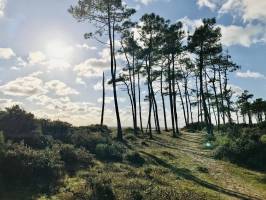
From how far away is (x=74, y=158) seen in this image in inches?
733

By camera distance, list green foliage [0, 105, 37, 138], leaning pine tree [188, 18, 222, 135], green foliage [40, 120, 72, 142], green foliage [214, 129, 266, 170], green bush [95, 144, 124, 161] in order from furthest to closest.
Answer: leaning pine tree [188, 18, 222, 135] < green foliage [40, 120, 72, 142] < green foliage [214, 129, 266, 170] < green bush [95, 144, 124, 161] < green foliage [0, 105, 37, 138]

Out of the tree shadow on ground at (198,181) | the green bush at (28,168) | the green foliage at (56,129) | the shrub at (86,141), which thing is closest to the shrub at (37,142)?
the shrub at (86,141)

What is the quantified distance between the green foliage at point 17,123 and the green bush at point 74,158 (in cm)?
280

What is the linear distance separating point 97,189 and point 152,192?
1999 millimetres

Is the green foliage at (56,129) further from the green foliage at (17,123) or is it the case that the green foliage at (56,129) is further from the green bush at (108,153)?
the green foliage at (17,123)

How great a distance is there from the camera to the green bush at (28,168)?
13969mm

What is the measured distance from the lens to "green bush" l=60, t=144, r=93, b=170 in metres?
18.2

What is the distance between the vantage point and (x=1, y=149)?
14648 millimetres

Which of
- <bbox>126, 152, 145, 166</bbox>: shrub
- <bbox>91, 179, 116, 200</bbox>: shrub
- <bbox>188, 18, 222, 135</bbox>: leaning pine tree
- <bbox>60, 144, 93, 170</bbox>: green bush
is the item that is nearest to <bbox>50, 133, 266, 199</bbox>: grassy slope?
<bbox>91, 179, 116, 200</bbox>: shrub

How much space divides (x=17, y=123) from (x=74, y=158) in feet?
16.2

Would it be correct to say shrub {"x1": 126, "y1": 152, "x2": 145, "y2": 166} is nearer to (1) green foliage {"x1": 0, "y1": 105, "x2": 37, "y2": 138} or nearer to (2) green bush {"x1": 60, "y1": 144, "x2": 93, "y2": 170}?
(2) green bush {"x1": 60, "y1": 144, "x2": 93, "y2": 170}

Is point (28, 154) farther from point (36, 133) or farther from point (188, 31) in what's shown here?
point (188, 31)

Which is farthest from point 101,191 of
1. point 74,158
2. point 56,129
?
point 56,129

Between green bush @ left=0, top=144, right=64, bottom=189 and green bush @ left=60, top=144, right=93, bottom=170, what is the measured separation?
5.82 feet
